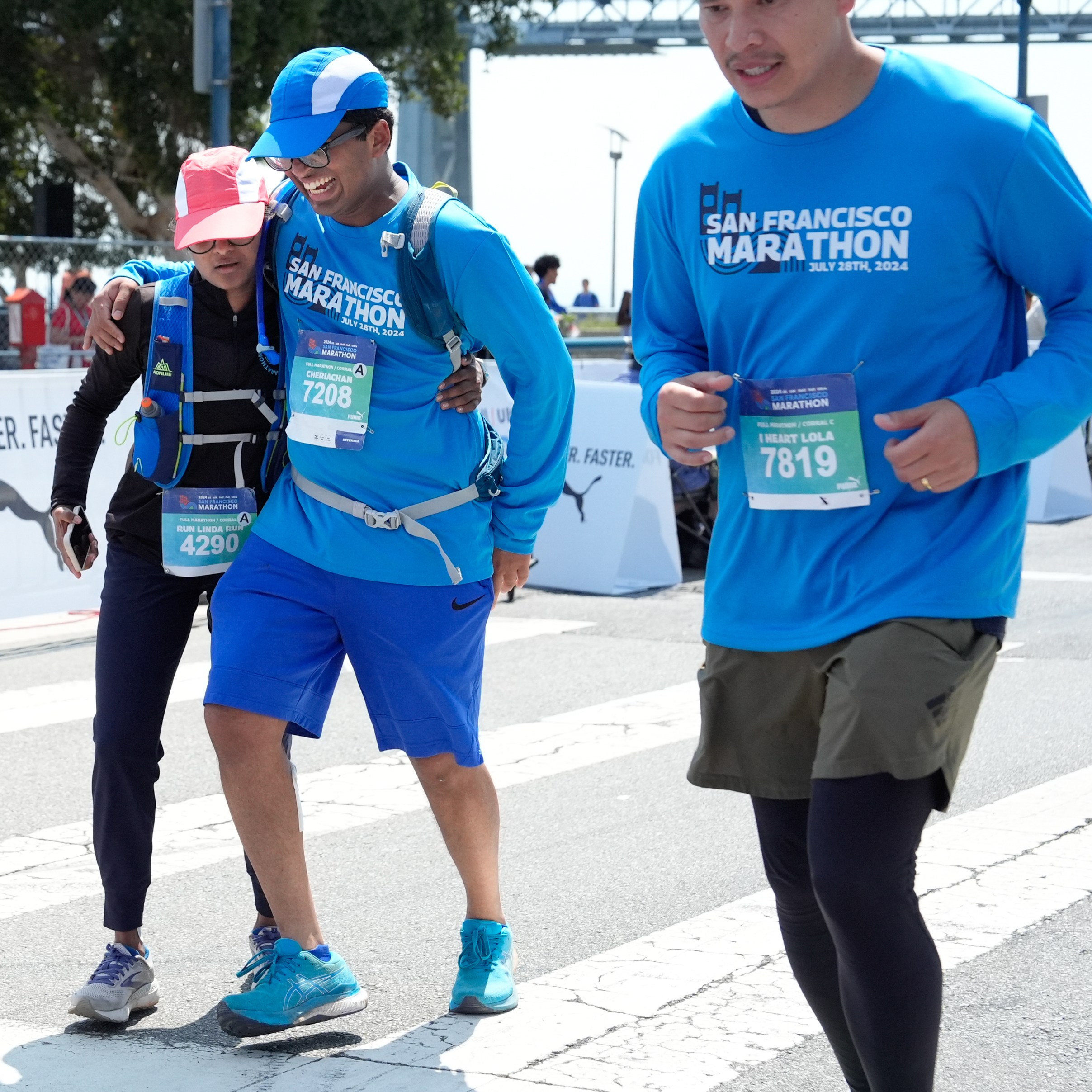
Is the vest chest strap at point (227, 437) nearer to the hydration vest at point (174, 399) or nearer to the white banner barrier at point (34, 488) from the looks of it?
the hydration vest at point (174, 399)

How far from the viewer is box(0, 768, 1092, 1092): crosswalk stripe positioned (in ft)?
11.3

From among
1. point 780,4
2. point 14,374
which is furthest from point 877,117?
point 14,374

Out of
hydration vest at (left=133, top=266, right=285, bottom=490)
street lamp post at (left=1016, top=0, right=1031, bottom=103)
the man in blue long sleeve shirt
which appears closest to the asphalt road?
hydration vest at (left=133, top=266, right=285, bottom=490)

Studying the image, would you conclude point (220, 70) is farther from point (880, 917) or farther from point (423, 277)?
point (880, 917)

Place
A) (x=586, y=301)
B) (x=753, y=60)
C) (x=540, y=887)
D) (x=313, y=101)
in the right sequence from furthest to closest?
(x=586, y=301)
(x=540, y=887)
(x=313, y=101)
(x=753, y=60)

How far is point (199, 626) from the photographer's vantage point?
9719 mm

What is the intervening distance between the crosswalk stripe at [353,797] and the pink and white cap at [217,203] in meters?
2.06

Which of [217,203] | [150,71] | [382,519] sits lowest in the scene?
[382,519]

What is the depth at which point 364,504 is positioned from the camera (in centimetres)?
374

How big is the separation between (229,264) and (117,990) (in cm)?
159

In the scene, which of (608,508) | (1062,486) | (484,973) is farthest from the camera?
(1062,486)

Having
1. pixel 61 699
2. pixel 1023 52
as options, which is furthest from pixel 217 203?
pixel 1023 52

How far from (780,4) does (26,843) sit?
389 cm

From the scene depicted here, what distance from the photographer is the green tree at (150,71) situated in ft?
88.9
